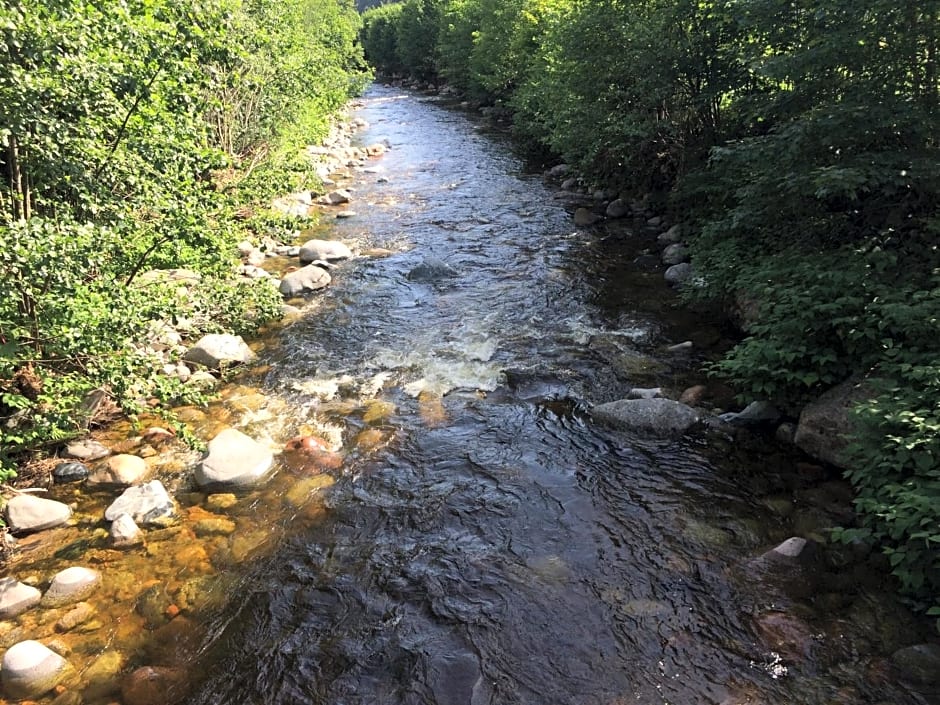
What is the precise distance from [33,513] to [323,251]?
873 cm

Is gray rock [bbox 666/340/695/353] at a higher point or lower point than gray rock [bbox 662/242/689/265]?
lower

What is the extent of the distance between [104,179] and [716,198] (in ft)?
33.4

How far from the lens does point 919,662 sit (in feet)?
13.7

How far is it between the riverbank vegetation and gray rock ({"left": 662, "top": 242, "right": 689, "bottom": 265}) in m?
0.50

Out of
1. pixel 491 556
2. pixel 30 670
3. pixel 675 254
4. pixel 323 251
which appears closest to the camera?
pixel 30 670

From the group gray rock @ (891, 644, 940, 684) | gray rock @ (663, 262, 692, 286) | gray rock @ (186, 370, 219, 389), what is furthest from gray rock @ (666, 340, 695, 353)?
gray rock @ (186, 370, 219, 389)

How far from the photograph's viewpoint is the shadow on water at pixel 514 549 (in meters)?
4.46

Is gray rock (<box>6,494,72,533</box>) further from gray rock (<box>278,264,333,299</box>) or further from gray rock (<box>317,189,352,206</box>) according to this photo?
gray rock (<box>317,189,352,206</box>)

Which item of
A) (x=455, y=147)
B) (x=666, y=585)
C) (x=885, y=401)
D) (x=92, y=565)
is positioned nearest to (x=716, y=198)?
(x=885, y=401)

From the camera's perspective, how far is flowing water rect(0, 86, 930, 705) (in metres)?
4.48

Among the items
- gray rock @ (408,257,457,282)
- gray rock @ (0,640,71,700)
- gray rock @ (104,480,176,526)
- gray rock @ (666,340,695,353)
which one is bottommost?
gray rock @ (104,480,176,526)

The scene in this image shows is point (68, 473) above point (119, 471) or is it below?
below

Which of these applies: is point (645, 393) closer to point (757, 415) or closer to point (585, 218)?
point (757, 415)

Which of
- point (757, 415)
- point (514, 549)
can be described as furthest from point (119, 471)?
point (757, 415)
